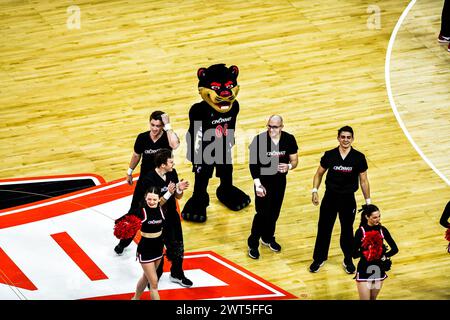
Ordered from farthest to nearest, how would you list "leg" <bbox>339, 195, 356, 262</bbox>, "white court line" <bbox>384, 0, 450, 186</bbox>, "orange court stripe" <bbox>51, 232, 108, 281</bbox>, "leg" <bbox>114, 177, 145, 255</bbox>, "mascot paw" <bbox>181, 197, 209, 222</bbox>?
"white court line" <bbox>384, 0, 450, 186</bbox> < "mascot paw" <bbox>181, 197, 209, 222</bbox> < "orange court stripe" <bbox>51, 232, 108, 281</bbox> < "leg" <bbox>114, 177, 145, 255</bbox> < "leg" <bbox>339, 195, 356, 262</bbox>

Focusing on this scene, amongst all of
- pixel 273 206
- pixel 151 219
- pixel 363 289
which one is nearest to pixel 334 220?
pixel 273 206

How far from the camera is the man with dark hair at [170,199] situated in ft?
32.1

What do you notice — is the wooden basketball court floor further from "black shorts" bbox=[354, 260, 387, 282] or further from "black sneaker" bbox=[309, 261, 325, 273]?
"black shorts" bbox=[354, 260, 387, 282]

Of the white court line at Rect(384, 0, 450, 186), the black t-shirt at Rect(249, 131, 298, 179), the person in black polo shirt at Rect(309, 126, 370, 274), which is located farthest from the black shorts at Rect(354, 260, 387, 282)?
the white court line at Rect(384, 0, 450, 186)

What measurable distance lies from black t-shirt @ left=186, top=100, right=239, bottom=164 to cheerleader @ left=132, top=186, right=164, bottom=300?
162cm

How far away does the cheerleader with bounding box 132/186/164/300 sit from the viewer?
9.48 meters

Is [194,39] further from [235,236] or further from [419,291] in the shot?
[419,291]

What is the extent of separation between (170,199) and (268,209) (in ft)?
3.95

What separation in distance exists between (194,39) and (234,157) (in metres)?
3.02

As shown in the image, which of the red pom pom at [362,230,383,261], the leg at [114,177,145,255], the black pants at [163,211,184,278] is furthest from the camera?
the leg at [114,177,145,255]

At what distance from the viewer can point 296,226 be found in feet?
37.0

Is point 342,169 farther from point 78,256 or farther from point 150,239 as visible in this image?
point 78,256

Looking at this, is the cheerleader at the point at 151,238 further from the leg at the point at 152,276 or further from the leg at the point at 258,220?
the leg at the point at 258,220
